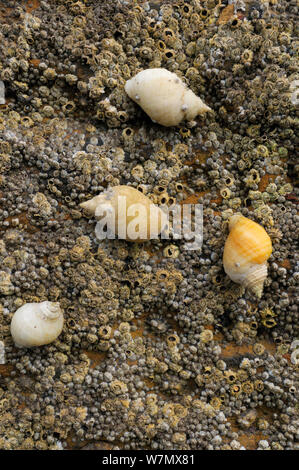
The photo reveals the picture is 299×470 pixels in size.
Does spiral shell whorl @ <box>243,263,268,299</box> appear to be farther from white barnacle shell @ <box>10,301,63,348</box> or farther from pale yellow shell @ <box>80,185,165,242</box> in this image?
white barnacle shell @ <box>10,301,63,348</box>

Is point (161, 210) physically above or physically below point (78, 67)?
below

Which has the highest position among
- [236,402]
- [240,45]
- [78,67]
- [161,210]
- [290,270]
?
[240,45]

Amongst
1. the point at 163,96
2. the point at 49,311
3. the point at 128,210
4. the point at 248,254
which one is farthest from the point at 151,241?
the point at 163,96

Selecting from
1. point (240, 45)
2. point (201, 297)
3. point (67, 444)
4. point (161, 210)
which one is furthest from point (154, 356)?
point (240, 45)

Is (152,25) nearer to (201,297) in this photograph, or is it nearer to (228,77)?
(228,77)

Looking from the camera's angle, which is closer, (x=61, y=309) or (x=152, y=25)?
(x=61, y=309)

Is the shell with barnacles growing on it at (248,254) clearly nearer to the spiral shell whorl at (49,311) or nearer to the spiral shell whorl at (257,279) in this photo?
the spiral shell whorl at (257,279)
